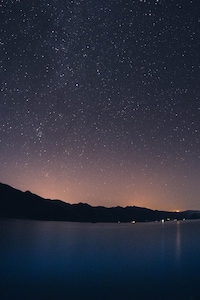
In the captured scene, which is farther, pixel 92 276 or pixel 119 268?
pixel 119 268

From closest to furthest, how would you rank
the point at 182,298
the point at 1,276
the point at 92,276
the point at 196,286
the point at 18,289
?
the point at 182,298
the point at 18,289
the point at 196,286
the point at 1,276
the point at 92,276

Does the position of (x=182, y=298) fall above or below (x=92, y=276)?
above

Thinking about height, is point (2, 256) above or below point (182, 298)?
below

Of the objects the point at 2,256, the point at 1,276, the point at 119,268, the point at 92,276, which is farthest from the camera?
the point at 2,256

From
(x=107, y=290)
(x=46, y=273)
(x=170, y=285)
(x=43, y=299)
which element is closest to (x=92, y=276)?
(x=46, y=273)

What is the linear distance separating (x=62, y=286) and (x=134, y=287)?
731cm

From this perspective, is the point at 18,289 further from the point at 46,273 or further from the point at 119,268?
the point at 119,268

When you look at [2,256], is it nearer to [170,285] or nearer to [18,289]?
[18,289]

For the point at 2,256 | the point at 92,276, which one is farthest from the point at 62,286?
the point at 2,256

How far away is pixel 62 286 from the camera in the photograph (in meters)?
25.3

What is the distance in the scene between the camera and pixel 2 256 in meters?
43.8

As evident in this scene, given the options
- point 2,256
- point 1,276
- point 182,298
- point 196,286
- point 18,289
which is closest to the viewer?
point 182,298

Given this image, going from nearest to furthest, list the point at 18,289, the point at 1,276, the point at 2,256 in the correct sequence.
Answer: the point at 18,289
the point at 1,276
the point at 2,256

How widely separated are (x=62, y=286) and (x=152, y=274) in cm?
1301
